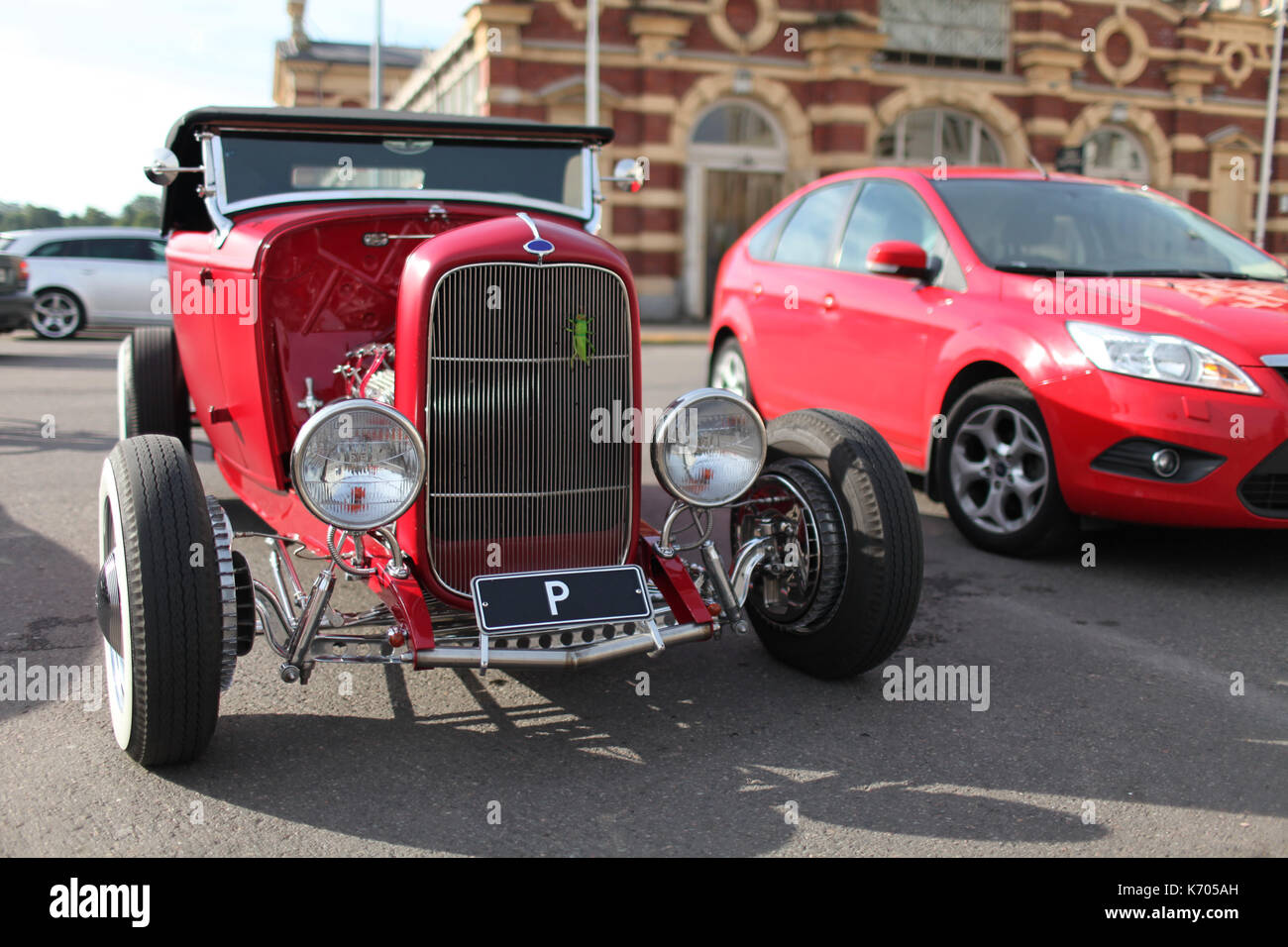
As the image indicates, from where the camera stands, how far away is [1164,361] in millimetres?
4812

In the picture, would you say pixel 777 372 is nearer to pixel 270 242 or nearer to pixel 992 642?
pixel 992 642

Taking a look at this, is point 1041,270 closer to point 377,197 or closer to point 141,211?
point 377,197

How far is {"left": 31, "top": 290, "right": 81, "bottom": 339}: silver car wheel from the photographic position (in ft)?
53.1

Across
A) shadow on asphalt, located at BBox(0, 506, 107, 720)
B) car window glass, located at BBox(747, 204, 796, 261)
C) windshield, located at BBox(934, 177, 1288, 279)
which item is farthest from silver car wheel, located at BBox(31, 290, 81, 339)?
windshield, located at BBox(934, 177, 1288, 279)

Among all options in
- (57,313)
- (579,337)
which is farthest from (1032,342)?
(57,313)

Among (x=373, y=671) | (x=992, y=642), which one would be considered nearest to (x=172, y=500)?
(x=373, y=671)

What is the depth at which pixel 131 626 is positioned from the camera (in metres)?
3.00

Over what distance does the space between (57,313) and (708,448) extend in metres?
15.2

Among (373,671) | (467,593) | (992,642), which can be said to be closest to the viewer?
(467,593)

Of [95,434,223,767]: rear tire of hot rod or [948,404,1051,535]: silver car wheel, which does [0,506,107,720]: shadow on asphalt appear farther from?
[948,404,1051,535]: silver car wheel

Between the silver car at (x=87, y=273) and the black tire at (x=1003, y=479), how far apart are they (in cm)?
1322

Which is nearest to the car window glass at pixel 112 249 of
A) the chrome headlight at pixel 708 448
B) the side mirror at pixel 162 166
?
the side mirror at pixel 162 166

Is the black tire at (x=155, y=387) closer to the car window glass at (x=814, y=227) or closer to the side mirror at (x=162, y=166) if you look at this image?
the side mirror at (x=162, y=166)
